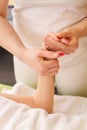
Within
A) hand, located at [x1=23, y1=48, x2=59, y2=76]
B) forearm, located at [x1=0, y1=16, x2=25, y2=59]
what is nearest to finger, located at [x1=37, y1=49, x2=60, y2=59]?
hand, located at [x1=23, y1=48, x2=59, y2=76]

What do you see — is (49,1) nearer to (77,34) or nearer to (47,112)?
(77,34)

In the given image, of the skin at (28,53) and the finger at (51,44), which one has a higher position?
the finger at (51,44)

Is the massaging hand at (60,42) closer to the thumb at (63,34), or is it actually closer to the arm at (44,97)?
the thumb at (63,34)

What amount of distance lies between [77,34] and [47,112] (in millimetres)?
354

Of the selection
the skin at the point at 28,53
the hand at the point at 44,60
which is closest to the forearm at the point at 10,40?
the skin at the point at 28,53

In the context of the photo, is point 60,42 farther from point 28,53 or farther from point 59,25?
point 59,25

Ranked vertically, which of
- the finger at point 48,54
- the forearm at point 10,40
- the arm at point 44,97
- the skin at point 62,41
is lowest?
the arm at point 44,97

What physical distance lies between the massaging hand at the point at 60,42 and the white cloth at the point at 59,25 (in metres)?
0.21

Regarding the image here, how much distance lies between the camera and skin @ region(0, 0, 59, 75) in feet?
3.40

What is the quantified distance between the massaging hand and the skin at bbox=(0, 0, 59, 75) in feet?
0.13

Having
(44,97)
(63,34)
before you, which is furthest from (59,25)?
(44,97)

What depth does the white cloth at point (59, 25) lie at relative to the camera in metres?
1.27

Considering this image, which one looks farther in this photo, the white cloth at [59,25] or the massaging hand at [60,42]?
the white cloth at [59,25]

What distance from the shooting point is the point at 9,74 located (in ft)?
9.27
